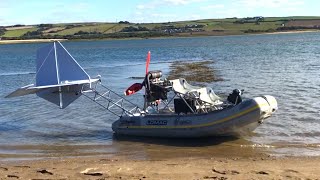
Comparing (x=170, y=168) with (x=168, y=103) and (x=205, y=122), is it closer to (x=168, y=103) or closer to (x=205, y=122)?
(x=205, y=122)

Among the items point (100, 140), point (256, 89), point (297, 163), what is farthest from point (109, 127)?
point (256, 89)

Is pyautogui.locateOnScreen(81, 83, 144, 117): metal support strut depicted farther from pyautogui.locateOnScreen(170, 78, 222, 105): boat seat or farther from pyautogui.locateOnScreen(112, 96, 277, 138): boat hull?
pyautogui.locateOnScreen(170, 78, 222, 105): boat seat

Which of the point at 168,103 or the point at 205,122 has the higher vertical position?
the point at 168,103

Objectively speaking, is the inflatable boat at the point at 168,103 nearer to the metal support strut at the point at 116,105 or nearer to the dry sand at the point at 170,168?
the metal support strut at the point at 116,105

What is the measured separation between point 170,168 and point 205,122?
3956 mm

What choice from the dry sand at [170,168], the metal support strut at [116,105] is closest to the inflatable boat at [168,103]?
the metal support strut at [116,105]

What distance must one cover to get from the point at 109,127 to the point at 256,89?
12.1 meters

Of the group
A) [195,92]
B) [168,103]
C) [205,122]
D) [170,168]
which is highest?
[195,92]

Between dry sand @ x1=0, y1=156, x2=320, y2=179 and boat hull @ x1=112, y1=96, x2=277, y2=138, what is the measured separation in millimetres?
1920

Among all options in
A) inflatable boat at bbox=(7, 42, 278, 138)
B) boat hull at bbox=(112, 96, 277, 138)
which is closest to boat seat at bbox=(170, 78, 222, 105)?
inflatable boat at bbox=(7, 42, 278, 138)

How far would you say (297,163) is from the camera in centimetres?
1257

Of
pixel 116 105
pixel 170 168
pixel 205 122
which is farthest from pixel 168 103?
pixel 170 168

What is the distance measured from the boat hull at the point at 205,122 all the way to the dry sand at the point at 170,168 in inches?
75.6

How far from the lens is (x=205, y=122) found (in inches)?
627
